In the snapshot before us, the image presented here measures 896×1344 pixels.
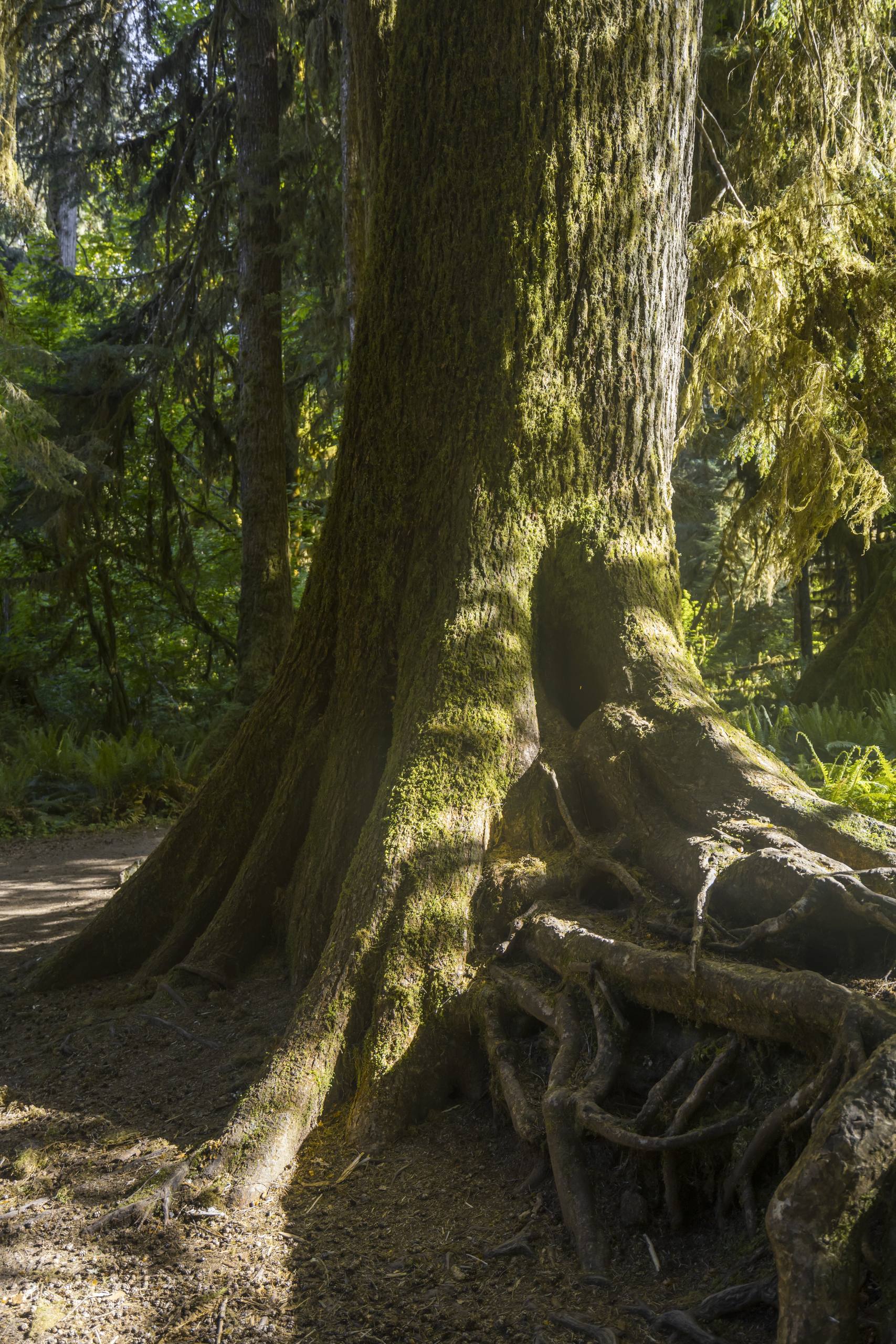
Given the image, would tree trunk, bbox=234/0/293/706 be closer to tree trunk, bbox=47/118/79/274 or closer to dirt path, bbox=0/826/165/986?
dirt path, bbox=0/826/165/986

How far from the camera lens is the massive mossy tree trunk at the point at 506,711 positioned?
9.36 ft

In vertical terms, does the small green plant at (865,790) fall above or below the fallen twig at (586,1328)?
above

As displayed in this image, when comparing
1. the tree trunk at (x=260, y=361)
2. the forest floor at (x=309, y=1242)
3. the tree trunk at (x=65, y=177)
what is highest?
the tree trunk at (x=65, y=177)

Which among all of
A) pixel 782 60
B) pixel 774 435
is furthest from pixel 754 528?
pixel 782 60

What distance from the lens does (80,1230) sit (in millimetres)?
2615

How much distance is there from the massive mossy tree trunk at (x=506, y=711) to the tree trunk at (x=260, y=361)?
6.63 m

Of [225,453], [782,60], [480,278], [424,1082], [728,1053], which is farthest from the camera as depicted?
[225,453]

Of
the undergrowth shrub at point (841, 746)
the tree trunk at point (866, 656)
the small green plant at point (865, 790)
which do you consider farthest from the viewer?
the tree trunk at point (866, 656)

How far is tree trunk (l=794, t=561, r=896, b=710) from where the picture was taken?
893cm

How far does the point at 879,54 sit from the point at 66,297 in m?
12.8

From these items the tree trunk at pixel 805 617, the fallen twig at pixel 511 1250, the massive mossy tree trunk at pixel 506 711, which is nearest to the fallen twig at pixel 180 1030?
the massive mossy tree trunk at pixel 506 711

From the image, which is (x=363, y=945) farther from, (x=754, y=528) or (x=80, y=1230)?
(x=754, y=528)

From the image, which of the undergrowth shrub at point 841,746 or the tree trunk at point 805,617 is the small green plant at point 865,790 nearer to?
the undergrowth shrub at point 841,746

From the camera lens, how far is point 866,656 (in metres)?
9.07
